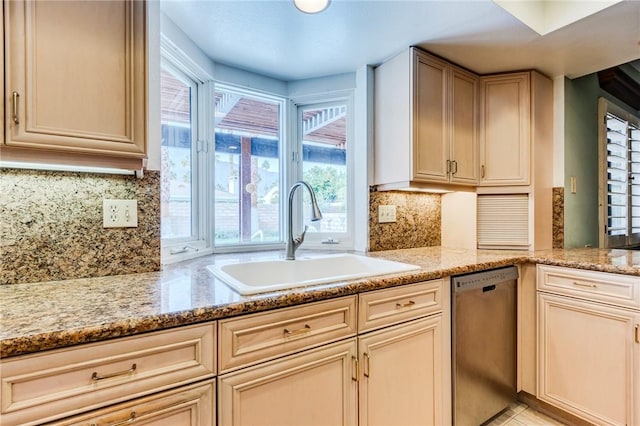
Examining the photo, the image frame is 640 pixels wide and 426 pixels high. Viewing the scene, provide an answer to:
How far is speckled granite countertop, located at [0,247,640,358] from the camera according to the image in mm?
745

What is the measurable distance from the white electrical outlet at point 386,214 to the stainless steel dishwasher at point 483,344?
2.29 ft

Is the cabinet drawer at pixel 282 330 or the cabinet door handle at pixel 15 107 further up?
the cabinet door handle at pixel 15 107

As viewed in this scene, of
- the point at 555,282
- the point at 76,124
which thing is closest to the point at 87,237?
the point at 76,124

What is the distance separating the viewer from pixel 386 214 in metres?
2.18

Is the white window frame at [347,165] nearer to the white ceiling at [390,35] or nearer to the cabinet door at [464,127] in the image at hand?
the white ceiling at [390,35]

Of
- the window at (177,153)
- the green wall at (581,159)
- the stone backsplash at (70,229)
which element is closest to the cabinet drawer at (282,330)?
the stone backsplash at (70,229)

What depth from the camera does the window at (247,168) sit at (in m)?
2.06

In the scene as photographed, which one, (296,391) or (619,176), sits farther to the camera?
(619,176)

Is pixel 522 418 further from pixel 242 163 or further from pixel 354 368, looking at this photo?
pixel 242 163

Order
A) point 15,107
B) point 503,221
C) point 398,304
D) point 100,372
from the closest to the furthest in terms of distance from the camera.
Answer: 1. point 100,372
2. point 15,107
3. point 398,304
4. point 503,221

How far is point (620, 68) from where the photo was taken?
8.40 feet

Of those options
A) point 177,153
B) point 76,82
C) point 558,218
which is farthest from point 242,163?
point 558,218

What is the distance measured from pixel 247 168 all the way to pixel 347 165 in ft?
2.27

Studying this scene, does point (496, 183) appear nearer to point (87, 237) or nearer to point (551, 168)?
point (551, 168)
